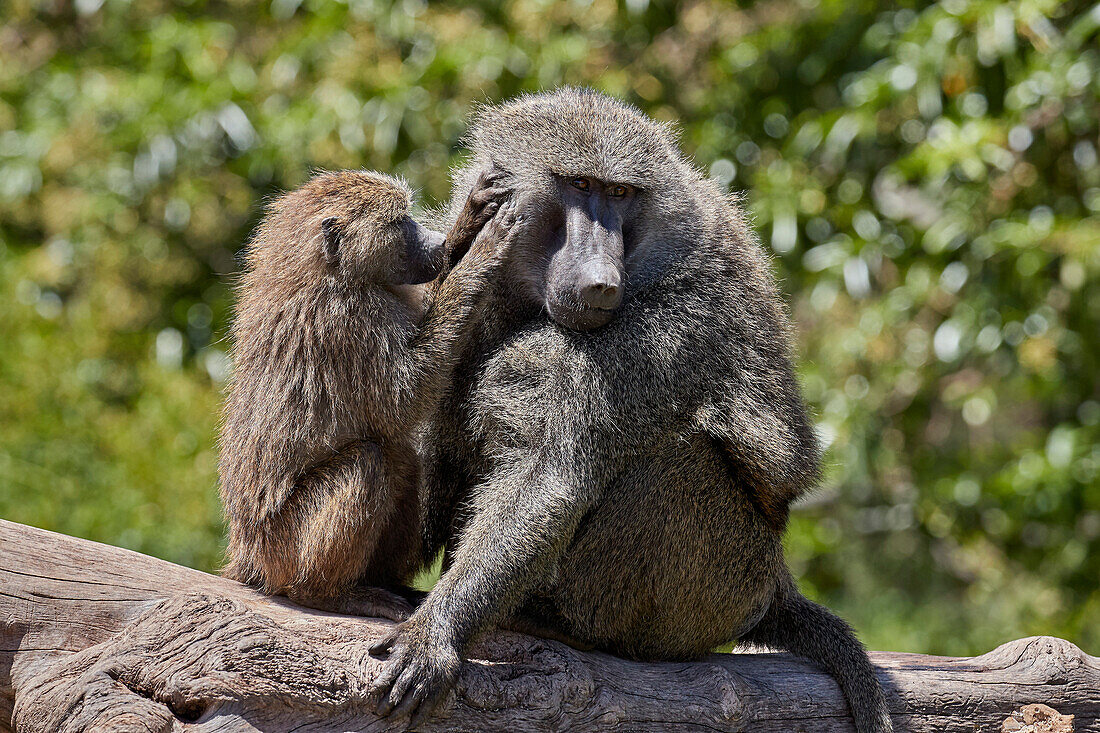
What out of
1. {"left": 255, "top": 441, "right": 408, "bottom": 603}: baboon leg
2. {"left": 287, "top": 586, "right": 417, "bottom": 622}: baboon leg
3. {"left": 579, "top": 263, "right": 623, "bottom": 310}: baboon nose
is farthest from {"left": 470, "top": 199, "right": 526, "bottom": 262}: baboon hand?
{"left": 287, "top": 586, "right": 417, "bottom": 622}: baboon leg

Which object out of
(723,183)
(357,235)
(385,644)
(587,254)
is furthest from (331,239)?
(723,183)

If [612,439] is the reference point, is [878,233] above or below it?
above

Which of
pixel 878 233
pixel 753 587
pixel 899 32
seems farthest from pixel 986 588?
pixel 753 587

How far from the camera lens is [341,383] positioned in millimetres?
2768

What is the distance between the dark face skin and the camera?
2.72 metres

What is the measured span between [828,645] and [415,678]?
1268mm

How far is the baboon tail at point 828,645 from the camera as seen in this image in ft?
9.86

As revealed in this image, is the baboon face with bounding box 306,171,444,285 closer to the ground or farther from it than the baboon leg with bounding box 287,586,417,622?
farther from it

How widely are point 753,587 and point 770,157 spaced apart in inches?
128

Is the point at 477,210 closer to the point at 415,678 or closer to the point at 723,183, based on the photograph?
the point at 415,678

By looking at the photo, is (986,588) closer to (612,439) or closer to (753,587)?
A: (753,587)

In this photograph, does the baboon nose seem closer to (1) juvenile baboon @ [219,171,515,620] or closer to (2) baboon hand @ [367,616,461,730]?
(1) juvenile baboon @ [219,171,515,620]

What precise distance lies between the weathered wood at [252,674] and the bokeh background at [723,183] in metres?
2.41

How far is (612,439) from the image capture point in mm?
2828
